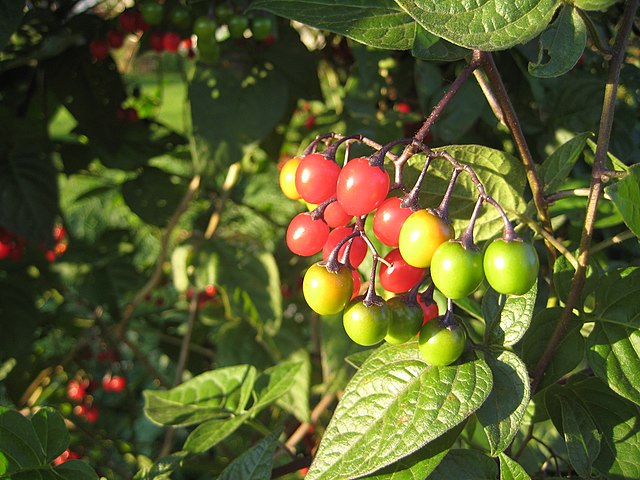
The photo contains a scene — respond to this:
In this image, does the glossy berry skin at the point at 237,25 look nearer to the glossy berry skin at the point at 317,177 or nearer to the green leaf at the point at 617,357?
the glossy berry skin at the point at 317,177

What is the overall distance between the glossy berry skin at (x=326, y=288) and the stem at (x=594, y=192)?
210mm

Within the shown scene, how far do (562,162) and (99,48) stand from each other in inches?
38.1

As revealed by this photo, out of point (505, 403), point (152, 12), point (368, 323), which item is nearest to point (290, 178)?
point (368, 323)

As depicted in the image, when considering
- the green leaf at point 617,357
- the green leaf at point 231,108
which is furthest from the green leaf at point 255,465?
the green leaf at point 231,108

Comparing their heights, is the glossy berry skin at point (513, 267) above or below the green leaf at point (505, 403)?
above

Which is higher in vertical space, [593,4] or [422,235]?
[593,4]

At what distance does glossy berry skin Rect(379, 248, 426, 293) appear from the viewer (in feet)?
2.06

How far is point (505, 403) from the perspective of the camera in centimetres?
59

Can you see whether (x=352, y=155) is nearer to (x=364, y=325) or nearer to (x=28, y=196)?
(x=364, y=325)

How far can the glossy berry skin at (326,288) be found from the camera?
0.58 m

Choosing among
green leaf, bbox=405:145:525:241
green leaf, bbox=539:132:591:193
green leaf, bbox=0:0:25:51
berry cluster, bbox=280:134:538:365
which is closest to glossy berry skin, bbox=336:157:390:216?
berry cluster, bbox=280:134:538:365

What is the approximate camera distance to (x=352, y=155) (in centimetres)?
98

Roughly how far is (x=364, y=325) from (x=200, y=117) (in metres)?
0.73

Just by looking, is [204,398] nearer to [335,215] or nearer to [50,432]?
[50,432]
